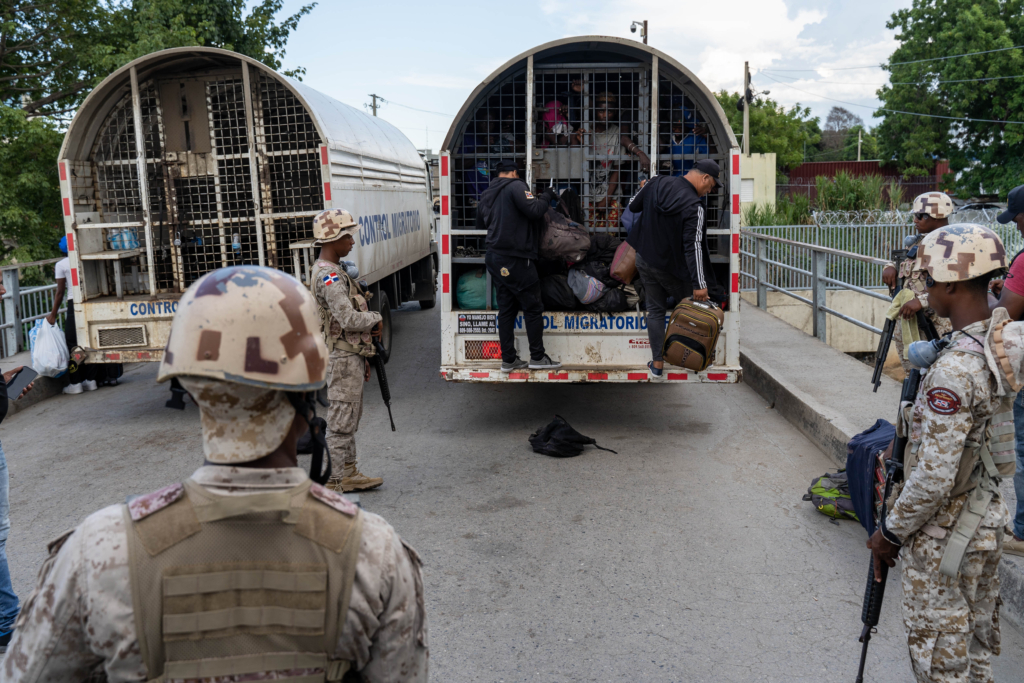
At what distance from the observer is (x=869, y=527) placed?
15.6 ft

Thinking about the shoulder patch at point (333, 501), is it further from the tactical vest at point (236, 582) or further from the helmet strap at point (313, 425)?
the helmet strap at point (313, 425)

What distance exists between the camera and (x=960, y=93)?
39688 mm

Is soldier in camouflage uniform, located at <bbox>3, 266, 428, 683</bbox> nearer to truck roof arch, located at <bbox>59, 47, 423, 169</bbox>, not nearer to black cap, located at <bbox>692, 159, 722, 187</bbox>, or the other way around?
black cap, located at <bbox>692, 159, 722, 187</bbox>

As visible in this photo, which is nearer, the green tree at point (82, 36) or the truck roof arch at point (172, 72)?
the truck roof arch at point (172, 72)

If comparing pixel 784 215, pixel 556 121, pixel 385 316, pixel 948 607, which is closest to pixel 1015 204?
pixel 948 607

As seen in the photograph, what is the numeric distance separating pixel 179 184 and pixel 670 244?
4952 millimetres

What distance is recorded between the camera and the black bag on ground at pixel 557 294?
24.9 ft

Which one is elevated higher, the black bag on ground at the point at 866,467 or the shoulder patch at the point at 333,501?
the shoulder patch at the point at 333,501

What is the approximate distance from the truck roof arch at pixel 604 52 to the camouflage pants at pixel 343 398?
2.54m

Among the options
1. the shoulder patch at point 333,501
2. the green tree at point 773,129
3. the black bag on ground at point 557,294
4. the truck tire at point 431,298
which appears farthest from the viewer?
the green tree at point 773,129

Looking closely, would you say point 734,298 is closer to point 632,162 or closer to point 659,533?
point 632,162

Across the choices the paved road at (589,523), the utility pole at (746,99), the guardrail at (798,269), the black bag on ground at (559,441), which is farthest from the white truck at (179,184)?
the utility pole at (746,99)

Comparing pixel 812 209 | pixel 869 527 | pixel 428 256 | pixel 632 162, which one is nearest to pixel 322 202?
pixel 632 162

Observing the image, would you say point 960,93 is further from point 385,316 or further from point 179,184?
point 179,184
